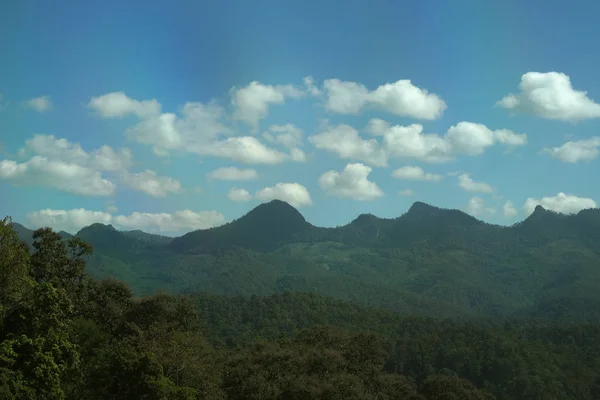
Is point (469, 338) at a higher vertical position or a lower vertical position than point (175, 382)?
lower

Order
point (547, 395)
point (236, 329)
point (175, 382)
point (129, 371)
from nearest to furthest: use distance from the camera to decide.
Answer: point (129, 371)
point (175, 382)
point (547, 395)
point (236, 329)

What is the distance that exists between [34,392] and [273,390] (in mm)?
21620

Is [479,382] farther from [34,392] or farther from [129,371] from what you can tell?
[34,392]

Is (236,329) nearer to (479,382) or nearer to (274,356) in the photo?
(479,382)

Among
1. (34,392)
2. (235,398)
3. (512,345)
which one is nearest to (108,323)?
(235,398)

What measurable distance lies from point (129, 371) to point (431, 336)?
124 metres

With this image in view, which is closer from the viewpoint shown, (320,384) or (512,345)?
(320,384)

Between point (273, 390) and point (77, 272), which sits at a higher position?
point (77, 272)

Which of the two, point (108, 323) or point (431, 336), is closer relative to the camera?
point (108, 323)

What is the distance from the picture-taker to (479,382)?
4926 inches

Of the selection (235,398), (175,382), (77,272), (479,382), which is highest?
(77,272)

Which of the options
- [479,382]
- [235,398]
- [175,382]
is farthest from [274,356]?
[479,382]

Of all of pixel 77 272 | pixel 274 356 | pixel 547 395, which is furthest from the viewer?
pixel 547 395

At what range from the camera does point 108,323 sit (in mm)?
55000
